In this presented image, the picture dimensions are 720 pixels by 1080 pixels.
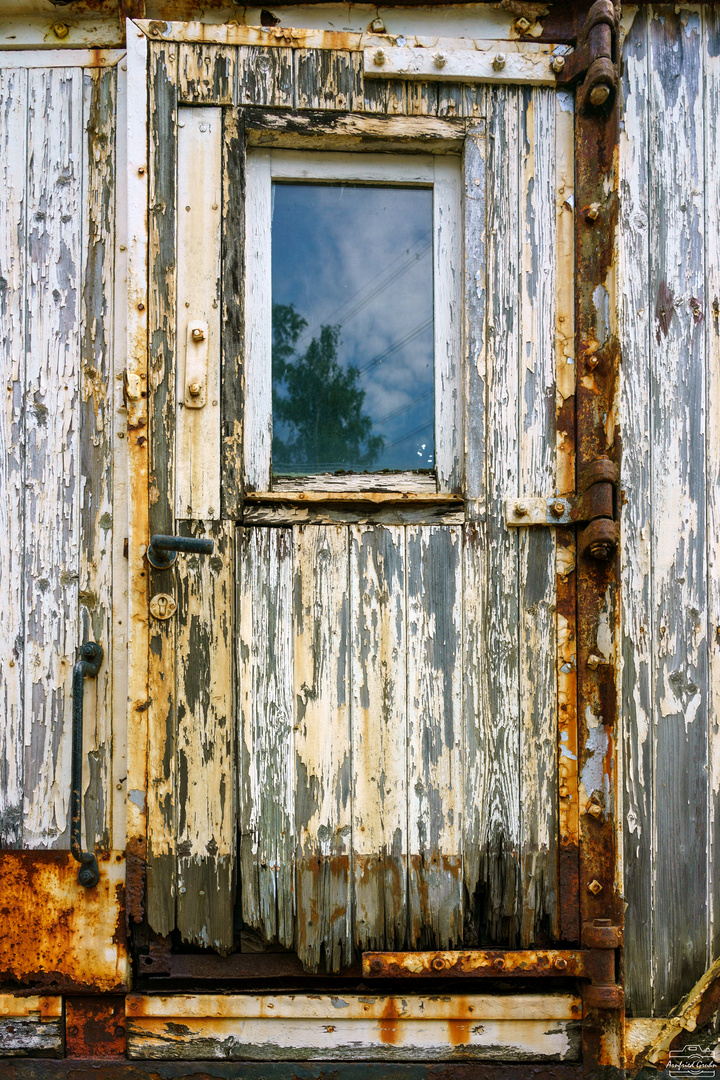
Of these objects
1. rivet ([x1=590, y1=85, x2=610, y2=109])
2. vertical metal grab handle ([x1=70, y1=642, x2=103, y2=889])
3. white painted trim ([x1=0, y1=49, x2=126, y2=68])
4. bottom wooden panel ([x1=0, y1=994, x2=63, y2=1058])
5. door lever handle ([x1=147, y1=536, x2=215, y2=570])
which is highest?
white painted trim ([x1=0, y1=49, x2=126, y2=68])

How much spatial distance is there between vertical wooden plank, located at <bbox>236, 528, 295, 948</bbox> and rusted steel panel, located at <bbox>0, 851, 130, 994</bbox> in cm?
33

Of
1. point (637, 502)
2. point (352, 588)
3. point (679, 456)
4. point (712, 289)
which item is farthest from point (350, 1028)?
point (712, 289)

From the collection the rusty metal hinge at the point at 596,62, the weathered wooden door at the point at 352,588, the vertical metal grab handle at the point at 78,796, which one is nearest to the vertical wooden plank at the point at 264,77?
the weathered wooden door at the point at 352,588

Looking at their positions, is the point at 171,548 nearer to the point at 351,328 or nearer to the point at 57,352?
the point at 57,352

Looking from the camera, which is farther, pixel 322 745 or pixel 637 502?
pixel 637 502

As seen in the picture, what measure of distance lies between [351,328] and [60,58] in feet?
3.29

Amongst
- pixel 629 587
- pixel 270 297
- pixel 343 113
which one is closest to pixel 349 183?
pixel 343 113

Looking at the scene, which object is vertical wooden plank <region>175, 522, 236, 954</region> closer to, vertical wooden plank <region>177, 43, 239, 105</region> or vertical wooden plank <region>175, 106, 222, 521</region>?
vertical wooden plank <region>175, 106, 222, 521</region>

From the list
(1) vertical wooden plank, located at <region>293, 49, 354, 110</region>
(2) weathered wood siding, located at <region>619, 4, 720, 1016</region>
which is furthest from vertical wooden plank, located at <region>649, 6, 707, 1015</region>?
(1) vertical wooden plank, located at <region>293, 49, 354, 110</region>

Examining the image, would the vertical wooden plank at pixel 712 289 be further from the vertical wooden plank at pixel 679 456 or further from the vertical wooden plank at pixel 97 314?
the vertical wooden plank at pixel 97 314

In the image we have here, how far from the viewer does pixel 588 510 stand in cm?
169

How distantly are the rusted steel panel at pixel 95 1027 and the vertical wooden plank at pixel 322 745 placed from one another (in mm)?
470

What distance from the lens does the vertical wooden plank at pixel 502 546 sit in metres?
1.69

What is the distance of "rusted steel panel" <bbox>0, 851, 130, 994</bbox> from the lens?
65.5 inches
